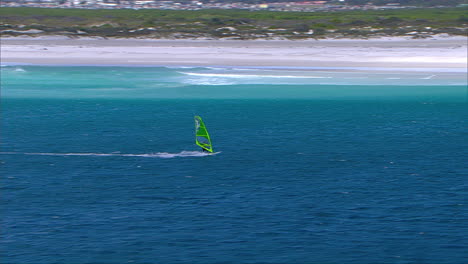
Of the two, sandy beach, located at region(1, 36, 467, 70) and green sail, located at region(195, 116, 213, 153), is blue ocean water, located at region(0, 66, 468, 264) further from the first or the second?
sandy beach, located at region(1, 36, 467, 70)

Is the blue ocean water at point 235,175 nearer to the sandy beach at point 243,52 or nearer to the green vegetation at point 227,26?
the sandy beach at point 243,52

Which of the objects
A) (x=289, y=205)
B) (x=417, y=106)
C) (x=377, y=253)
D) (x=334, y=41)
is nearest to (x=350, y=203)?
(x=289, y=205)

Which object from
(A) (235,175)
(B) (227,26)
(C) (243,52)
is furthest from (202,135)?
(B) (227,26)

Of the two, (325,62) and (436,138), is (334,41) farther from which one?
(436,138)

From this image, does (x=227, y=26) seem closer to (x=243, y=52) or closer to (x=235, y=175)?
(x=243, y=52)

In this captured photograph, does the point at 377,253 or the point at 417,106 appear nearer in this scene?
the point at 377,253

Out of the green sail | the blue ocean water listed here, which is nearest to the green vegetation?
the blue ocean water
